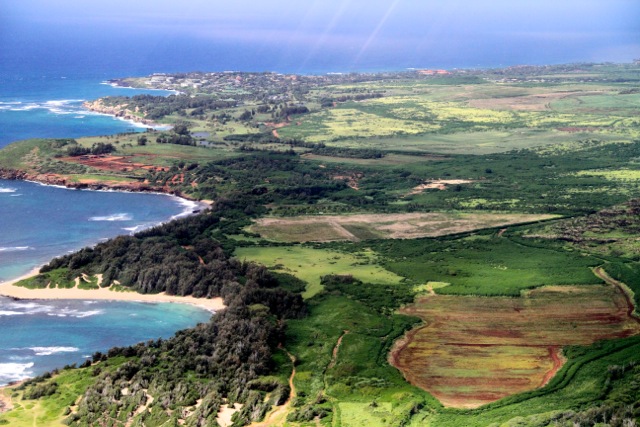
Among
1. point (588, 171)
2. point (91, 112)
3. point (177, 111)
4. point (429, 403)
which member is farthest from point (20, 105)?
point (429, 403)

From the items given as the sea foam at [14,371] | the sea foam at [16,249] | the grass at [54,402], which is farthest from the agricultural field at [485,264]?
the sea foam at [16,249]

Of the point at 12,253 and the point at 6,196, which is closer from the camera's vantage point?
the point at 12,253

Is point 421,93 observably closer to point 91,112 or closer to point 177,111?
point 177,111

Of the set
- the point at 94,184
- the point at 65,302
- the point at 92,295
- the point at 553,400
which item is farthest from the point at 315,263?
the point at 94,184

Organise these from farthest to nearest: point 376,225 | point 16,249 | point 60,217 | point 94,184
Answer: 1. point 94,184
2. point 60,217
3. point 376,225
4. point 16,249

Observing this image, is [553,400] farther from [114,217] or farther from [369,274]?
[114,217]

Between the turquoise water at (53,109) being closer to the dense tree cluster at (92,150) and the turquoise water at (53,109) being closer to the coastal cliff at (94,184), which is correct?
the dense tree cluster at (92,150)
